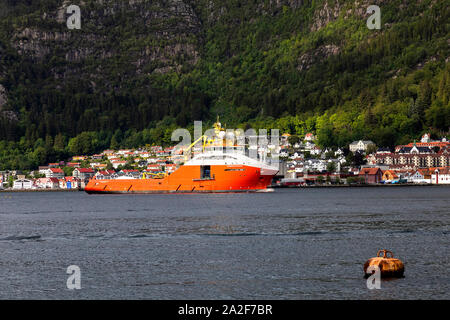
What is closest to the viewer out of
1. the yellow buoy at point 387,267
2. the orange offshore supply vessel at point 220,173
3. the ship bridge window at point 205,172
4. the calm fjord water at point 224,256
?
the calm fjord water at point 224,256

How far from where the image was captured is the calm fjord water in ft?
101

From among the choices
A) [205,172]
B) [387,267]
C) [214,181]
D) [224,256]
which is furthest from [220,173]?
[387,267]

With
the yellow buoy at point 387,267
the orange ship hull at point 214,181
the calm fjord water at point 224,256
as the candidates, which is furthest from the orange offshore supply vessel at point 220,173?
the yellow buoy at point 387,267

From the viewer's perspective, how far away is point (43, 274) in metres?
35.6

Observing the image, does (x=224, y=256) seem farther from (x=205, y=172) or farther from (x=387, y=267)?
(x=205, y=172)

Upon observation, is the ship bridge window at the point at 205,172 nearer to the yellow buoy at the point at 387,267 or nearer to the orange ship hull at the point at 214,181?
the orange ship hull at the point at 214,181

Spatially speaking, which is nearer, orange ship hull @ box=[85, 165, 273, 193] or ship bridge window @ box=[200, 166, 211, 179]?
orange ship hull @ box=[85, 165, 273, 193]

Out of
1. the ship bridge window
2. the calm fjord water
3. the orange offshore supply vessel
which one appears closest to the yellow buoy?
the calm fjord water

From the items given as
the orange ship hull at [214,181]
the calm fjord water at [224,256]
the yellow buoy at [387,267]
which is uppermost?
the orange ship hull at [214,181]

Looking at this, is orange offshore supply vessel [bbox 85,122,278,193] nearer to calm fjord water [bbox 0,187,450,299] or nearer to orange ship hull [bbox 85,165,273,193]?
orange ship hull [bbox 85,165,273,193]

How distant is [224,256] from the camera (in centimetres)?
4075

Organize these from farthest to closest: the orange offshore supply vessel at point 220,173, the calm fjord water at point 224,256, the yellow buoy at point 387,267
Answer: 1. the orange offshore supply vessel at point 220,173
2. the yellow buoy at point 387,267
3. the calm fjord water at point 224,256

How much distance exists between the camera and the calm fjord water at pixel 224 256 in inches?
1217
